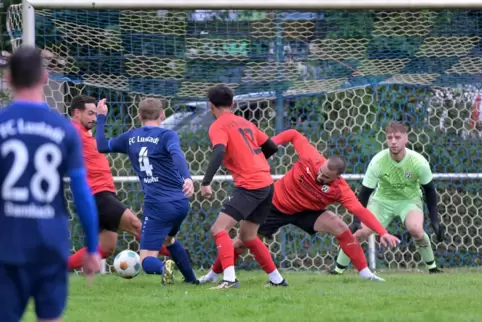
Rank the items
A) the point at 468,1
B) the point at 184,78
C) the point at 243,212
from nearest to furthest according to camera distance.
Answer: the point at 243,212 < the point at 468,1 < the point at 184,78

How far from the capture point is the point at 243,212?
24.1 ft

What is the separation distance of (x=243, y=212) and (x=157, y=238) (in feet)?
2.33

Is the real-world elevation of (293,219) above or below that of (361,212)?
below

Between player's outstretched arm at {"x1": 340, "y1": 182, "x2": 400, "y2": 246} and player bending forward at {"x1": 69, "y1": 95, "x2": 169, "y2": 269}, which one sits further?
player bending forward at {"x1": 69, "y1": 95, "x2": 169, "y2": 269}

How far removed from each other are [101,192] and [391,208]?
2.92 meters

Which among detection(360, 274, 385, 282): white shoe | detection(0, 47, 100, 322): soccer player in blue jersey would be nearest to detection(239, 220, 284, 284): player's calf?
detection(360, 274, 385, 282): white shoe

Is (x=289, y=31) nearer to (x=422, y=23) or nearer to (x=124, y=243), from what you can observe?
(x=422, y=23)

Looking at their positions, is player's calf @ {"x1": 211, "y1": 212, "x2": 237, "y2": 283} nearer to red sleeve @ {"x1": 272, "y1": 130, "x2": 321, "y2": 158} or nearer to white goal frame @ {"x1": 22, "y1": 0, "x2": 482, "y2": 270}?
red sleeve @ {"x1": 272, "y1": 130, "x2": 321, "y2": 158}

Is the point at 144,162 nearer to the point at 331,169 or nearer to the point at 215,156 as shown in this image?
the point at 215,156

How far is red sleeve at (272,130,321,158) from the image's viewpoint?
8.15 metres

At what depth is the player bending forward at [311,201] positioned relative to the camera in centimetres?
823

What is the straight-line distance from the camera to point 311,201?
8.44 m

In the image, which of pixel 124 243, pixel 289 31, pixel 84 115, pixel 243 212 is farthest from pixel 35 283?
pixel 124 243

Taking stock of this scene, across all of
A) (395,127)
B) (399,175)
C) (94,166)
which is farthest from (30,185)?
(399,175)
